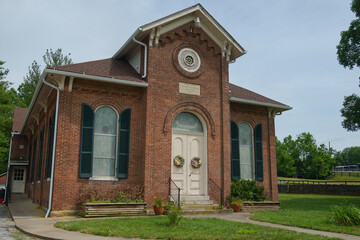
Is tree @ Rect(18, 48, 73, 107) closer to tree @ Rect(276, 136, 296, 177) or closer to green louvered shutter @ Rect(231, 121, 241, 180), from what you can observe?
green louvered shutter @ Rect(231, 121, 241, 180)

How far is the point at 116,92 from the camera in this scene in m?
13.5

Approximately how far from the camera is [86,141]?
12539mm

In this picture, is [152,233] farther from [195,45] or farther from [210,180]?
[195,45]

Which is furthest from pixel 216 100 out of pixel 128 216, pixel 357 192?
pixel 357 192

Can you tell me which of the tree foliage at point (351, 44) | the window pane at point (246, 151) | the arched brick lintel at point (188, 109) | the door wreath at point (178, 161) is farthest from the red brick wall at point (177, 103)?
the tree foliage at point (351, 44)

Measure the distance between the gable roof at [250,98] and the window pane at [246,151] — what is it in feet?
4.16

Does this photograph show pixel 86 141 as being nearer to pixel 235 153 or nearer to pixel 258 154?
pixel 235 153

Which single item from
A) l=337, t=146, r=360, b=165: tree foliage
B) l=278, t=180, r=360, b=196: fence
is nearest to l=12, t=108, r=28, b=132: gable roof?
l=278, t=180, r=360, b=196: fence

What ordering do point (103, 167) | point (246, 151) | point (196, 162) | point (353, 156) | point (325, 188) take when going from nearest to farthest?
point (103, 167)
point (196, 162)
point (246, 151)
point (325, 188)
point (353, 156)

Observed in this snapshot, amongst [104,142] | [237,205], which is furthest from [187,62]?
[237,205]

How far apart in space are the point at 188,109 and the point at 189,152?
1.78m

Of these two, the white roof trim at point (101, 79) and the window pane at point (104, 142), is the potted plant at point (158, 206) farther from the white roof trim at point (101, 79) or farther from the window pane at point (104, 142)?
the white roof trim at point (101, 79)

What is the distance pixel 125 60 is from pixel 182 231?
9886 mm

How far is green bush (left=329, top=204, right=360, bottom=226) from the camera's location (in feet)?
29.8
